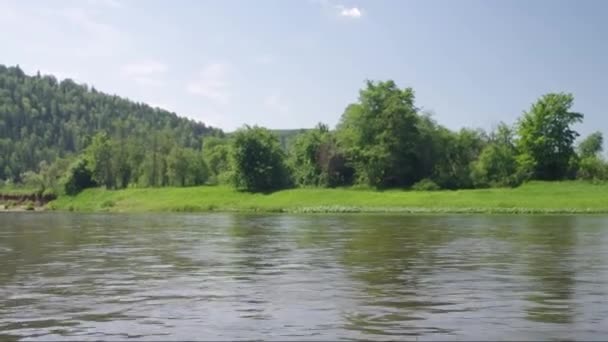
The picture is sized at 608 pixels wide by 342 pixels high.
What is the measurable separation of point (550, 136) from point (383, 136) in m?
28.1

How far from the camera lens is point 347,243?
39.5 meters

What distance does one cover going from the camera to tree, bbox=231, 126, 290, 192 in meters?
128

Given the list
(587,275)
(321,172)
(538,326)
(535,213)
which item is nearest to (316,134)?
(321,172)

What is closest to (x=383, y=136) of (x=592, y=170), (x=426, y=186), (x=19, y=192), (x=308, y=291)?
(x=426, y=186)

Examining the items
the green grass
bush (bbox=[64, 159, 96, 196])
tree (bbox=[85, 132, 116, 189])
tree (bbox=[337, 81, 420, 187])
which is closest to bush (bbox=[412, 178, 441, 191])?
tree (bbox=[337, 81, 420, 187])

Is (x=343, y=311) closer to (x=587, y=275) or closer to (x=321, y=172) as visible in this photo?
(x=587, y=275)

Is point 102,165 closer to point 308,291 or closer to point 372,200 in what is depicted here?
point 372,200

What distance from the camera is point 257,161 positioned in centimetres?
13025

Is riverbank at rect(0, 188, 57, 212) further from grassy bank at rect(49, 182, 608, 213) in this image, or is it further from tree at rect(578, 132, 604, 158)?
tree at rect(578, 132, 604, 158)

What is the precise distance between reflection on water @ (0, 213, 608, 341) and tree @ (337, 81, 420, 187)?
280 feet

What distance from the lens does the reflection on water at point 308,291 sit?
15047 millimetres

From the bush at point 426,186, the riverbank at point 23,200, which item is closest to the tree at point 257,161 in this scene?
the bush at point 426,186

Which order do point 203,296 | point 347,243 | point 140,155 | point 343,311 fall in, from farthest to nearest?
point 140,155
point 347,243
point 203,296
point 343,311

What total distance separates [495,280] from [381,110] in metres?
110
